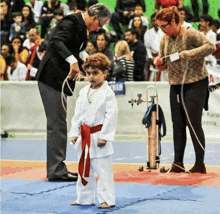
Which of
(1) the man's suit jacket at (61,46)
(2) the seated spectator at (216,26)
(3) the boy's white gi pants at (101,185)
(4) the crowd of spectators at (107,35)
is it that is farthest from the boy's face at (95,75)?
(2) the seated spectator at (216,26)

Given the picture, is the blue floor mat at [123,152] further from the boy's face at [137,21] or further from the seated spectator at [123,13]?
the seated spectator at [123,13]

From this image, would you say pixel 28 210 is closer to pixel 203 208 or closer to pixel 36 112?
pixel 203 208

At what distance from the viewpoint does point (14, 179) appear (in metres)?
6.46

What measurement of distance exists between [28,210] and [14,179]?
69.8 inches

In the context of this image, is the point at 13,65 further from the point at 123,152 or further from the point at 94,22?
the point at 94,22

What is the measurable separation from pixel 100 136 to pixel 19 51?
9.56 metres

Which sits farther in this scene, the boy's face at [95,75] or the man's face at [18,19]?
the man's face at [18,19]

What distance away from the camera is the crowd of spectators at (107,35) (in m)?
11.6

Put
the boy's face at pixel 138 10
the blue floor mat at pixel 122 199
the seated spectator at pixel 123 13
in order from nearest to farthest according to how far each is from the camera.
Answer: the blue floor mat at pixel 122 199, the boy's face at pixel 138 10, the seated spectator at pixel 123 13

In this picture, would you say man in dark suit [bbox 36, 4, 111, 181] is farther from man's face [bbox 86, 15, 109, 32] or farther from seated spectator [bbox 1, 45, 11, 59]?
seated spectator [bbox 1, 45, 11, 59]

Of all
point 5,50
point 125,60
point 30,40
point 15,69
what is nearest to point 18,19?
point 30,40

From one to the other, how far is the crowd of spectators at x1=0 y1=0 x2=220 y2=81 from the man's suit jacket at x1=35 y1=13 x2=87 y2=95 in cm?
471

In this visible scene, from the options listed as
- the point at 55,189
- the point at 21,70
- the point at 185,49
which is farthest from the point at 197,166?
the point at 21,70

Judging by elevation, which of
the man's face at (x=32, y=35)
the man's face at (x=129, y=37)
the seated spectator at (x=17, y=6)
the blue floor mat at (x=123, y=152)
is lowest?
the blue floor mat at (x=123, y=152)
